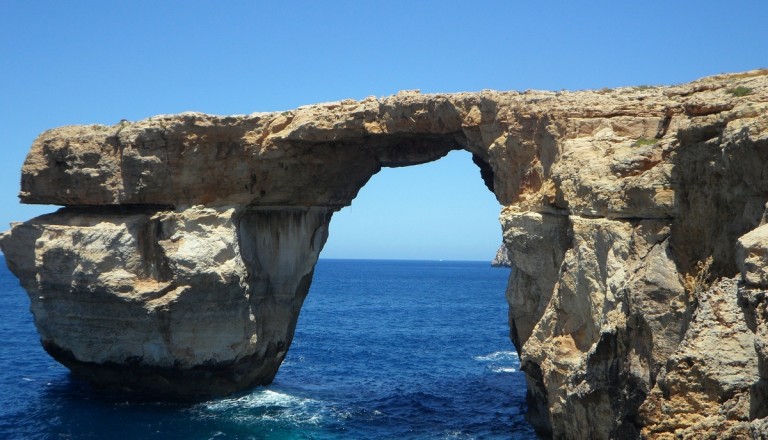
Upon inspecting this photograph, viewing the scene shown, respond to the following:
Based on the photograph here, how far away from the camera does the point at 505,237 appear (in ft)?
70.2

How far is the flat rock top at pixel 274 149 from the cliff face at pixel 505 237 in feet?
0.25

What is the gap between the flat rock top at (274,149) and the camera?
75.8ft

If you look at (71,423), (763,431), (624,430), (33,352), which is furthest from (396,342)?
(763,431)

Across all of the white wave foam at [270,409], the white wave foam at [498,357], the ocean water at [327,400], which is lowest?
the white wave foam at [498,357]

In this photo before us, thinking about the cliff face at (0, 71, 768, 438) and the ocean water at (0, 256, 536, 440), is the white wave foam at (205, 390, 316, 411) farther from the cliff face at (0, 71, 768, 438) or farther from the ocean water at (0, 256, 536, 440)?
the cliff face at (0, 71, 768, 438)

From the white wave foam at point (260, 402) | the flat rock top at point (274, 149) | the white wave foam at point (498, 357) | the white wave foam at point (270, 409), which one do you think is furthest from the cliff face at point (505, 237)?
the white wave foam at point (498, 357)

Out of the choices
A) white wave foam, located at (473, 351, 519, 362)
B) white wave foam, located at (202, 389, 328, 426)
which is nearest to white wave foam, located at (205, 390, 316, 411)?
white wave foam, located at (202, 389, 328, 426)

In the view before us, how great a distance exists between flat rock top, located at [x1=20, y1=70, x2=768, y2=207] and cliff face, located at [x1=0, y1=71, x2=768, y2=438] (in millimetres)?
77

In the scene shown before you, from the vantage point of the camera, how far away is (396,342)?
44.7m

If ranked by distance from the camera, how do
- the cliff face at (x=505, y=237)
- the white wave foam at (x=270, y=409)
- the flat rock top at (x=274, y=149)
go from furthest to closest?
the white wave foam at (x=270, y=409)
the flat rock top at (x=274, y=149)
the cliff face at (x=505, y=237)

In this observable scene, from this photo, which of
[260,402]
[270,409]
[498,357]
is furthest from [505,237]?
[498,357]

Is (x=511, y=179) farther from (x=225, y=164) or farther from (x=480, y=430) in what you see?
(x=225, y=164)

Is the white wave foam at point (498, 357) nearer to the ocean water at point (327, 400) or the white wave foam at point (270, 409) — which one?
the ocean water at point (327, 400)

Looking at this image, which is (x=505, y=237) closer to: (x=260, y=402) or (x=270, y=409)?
(x=270, y=409)
